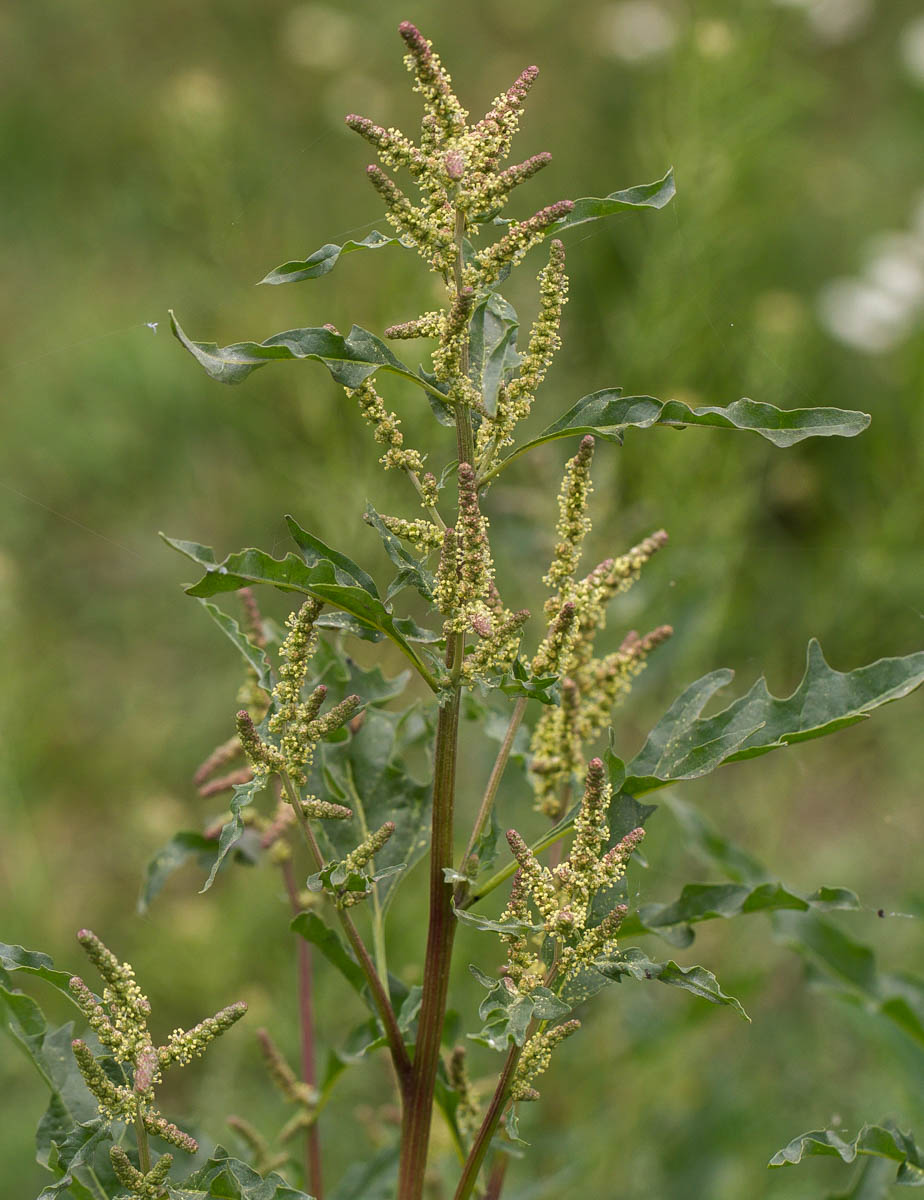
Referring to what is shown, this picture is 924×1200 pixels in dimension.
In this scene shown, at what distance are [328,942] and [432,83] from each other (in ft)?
2.56

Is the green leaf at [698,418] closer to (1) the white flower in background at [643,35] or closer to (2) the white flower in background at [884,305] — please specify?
(2) the white flower in background at [884,305]

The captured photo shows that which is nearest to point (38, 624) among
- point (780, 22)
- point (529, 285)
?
point (529, 285)

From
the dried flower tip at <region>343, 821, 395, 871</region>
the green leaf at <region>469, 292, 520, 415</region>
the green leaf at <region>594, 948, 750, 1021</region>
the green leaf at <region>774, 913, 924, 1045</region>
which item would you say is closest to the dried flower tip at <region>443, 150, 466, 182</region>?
the green leaf at <region>469, 292, 520, 415</region>

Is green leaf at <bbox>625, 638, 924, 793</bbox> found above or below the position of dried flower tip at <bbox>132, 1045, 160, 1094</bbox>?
above

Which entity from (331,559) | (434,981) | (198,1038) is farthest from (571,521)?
(198,1038)

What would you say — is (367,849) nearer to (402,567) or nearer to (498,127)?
(402,567)

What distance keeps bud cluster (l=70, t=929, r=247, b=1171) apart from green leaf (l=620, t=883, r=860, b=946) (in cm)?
44

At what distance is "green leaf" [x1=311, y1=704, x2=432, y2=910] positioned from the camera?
1217 millimetres

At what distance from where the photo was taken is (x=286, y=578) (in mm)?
951

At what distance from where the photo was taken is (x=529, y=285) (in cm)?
399

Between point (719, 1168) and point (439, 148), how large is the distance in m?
1.96

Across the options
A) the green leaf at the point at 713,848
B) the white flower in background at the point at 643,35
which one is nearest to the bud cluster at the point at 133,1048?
the green leaf at the point at 713,848

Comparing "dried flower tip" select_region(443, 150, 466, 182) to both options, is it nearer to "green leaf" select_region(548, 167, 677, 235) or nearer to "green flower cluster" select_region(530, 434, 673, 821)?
"green leaf" select_region(548, 167, 677, 235)

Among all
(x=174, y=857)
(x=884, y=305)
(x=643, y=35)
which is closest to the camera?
(x=174, y=857)
